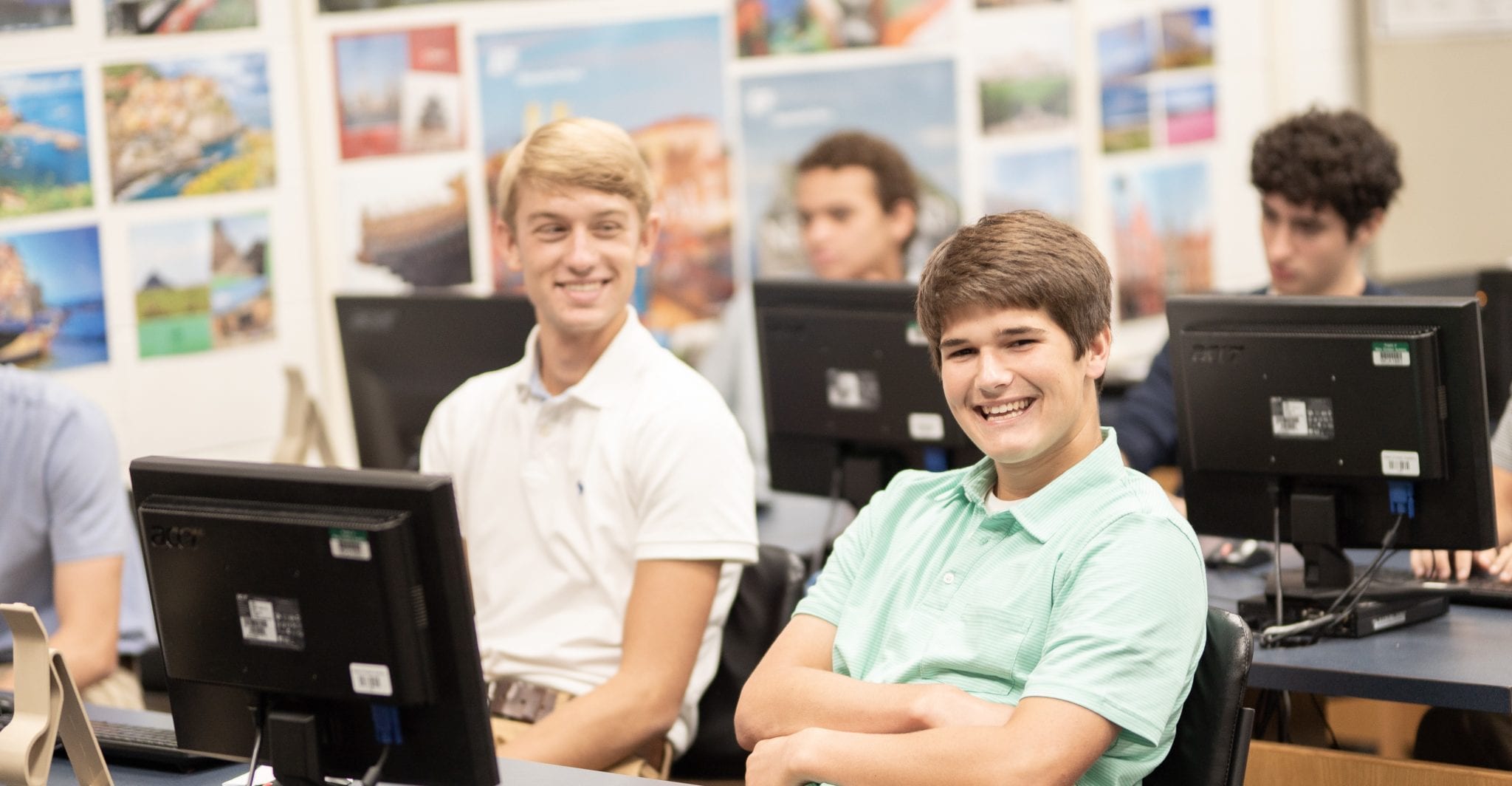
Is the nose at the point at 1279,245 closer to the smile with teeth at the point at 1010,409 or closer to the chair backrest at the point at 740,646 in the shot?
Answer: the chair backrest at the point at 740,646

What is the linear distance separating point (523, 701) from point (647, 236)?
0.72m

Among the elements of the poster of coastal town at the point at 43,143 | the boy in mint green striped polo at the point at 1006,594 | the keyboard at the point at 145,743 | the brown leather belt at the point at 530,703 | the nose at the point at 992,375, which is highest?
the poster of coastal town at the point at 43,143

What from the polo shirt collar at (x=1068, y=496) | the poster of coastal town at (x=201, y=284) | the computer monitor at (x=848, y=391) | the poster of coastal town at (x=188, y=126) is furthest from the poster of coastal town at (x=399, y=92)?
the polo shirt collar at (x=1068, y=496)

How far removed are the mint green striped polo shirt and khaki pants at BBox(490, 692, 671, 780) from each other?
1.39 feet

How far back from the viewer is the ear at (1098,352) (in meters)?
1.78

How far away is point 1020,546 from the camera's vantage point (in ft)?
5.75

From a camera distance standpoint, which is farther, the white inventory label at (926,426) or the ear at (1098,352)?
the white inventory label at (926,426)

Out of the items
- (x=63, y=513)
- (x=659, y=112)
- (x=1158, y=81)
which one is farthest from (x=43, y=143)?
(x=1158, y=81)

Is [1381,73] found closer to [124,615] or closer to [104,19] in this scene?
[104,19]

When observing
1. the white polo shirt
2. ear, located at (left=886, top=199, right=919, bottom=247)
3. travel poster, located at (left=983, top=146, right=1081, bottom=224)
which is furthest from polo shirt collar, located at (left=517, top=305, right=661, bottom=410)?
travel poster, located at (left=983, top=146, right=1081, bottom=224)

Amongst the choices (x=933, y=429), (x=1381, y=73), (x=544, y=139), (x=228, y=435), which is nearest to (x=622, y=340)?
(x=544, y=139)

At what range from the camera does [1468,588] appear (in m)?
2.40

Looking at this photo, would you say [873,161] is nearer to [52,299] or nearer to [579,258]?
[579,258]

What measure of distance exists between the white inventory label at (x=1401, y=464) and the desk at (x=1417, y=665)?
223 mm
